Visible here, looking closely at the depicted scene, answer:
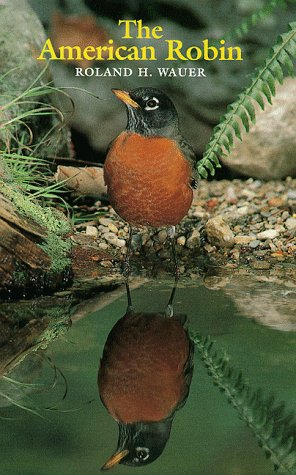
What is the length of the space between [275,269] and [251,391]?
1999 millimetres

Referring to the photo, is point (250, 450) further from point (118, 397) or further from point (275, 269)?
point (275, 269)

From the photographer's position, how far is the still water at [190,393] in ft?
8.93

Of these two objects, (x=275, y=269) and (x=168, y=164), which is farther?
(x=275, y=269)

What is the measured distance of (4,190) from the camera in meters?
4.86

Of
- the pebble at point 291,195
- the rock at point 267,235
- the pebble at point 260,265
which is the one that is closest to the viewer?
the pebble at point 260,265

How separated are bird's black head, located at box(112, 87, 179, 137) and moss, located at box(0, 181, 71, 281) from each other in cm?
61

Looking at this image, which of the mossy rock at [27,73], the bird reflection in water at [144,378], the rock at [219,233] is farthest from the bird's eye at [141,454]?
the mossy rock at [27,73]

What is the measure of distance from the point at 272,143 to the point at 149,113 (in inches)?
87.5

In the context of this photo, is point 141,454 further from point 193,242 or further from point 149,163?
point 193,242

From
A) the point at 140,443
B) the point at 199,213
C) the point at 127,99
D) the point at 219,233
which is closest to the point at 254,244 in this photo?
the point at 219,233

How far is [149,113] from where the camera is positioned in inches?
197

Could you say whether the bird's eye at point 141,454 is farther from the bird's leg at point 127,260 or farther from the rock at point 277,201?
the rock at point 277,201

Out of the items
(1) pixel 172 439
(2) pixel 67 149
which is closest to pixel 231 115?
(2) pixel 67 149

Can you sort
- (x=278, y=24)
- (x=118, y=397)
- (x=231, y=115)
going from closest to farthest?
1. (x=118, y=397)
2. (x=231, y=115)
3. (x=278, y=24)
